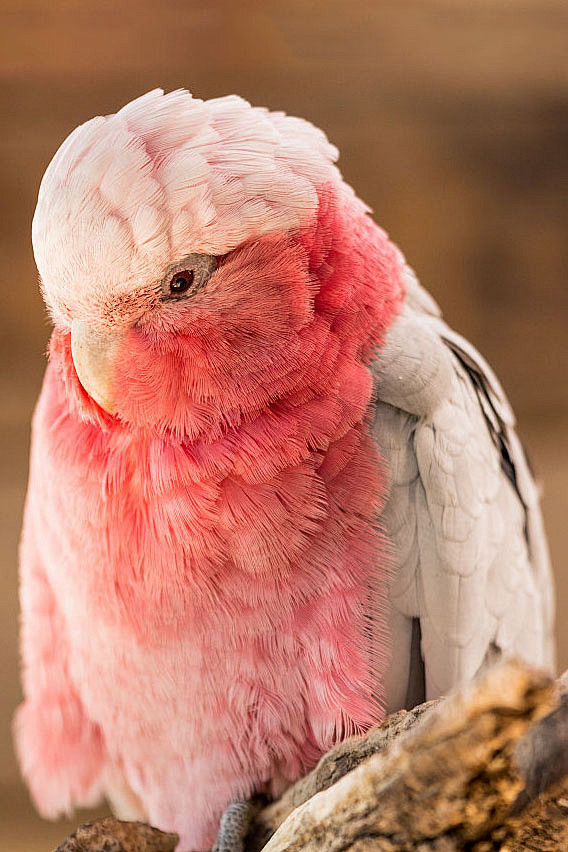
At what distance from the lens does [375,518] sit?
646mm

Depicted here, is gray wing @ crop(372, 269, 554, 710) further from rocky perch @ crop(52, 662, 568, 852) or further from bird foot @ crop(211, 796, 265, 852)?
rocky perch @ crop(52, 662, 568, 852)

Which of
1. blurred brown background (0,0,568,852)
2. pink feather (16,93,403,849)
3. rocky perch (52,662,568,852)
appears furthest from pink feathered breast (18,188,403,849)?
blurred brown background (0,0,568,852)

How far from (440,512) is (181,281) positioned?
0.86 feet

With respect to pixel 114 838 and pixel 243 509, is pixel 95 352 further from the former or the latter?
pixel 114 838

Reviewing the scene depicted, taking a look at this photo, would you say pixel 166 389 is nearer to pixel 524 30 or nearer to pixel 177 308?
pixel 177 308

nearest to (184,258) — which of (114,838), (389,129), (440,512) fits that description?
(440,512)

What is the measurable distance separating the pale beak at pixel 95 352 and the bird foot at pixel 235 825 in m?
0.34

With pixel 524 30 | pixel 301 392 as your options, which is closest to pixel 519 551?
pixel 301 392

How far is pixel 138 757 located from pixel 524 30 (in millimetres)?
955

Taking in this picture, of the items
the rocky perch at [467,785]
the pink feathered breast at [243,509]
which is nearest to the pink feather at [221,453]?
the pink feathered breast at [243,509]

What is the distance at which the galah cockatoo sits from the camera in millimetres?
548

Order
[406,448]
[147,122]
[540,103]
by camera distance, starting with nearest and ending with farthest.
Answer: [147,122] < [406,448] < [540,103]

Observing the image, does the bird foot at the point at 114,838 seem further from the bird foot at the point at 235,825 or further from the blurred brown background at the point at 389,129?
the blurred brown background at the point at 389,129

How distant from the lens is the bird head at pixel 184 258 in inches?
20.8
